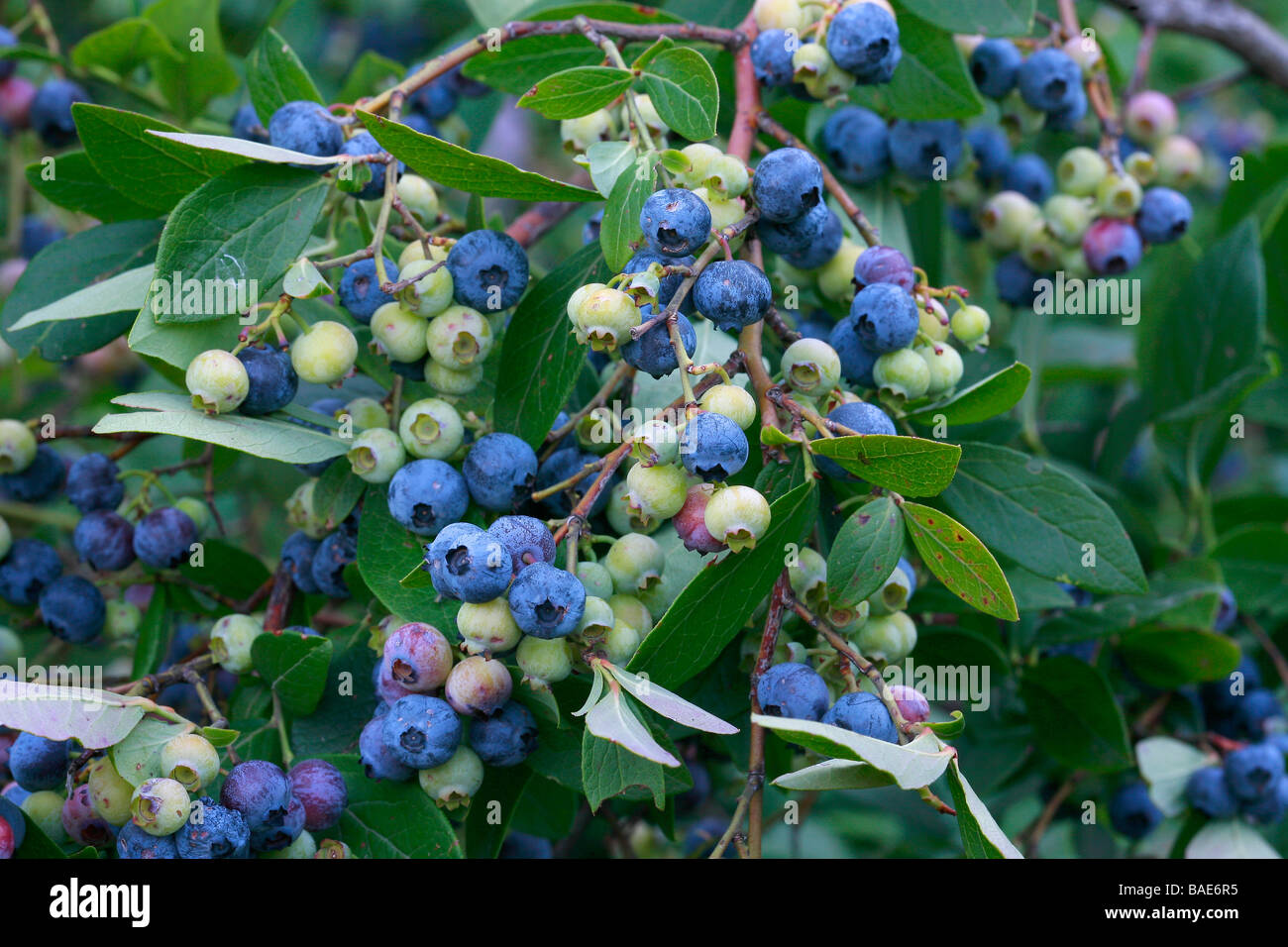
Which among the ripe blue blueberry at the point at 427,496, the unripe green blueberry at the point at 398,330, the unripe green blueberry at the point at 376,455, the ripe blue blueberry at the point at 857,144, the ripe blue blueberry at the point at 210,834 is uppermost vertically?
the ripe blue blueberry at the point at 857,144

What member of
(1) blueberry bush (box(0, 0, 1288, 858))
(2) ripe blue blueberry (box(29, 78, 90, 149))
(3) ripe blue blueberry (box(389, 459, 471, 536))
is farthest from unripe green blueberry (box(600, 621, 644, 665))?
(2) ripe blue blueberry (box(29, 78, 90, 149))

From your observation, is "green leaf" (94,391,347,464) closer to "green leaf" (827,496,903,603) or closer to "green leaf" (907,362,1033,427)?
"green leaf" (827,496,903,603)

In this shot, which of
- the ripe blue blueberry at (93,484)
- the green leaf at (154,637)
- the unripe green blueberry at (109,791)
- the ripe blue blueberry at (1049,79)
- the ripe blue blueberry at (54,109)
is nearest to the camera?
the unripe green blueberry at (109,791)

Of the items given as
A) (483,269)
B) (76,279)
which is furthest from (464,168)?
(76,279)

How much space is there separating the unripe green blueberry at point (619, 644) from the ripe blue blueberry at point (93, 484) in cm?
85

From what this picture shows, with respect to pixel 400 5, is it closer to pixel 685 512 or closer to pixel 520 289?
pixel 520 289

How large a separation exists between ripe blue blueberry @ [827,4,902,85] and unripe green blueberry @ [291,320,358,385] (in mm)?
658

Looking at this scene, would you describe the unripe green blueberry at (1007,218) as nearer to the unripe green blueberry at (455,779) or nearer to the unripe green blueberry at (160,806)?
the unripe green blueberry at (455,779)

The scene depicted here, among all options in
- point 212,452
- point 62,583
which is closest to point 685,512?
point 212,452

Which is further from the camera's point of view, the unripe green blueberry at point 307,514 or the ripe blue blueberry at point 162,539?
the ripe blue blueberry at point 162,539

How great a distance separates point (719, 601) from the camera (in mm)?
1048

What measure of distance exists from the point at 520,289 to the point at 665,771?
1.76ft

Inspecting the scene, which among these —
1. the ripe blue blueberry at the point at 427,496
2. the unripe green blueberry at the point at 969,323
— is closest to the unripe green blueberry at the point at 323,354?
the ripe blue blueberry at the point at 427,496

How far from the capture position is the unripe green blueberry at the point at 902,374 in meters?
1.16
